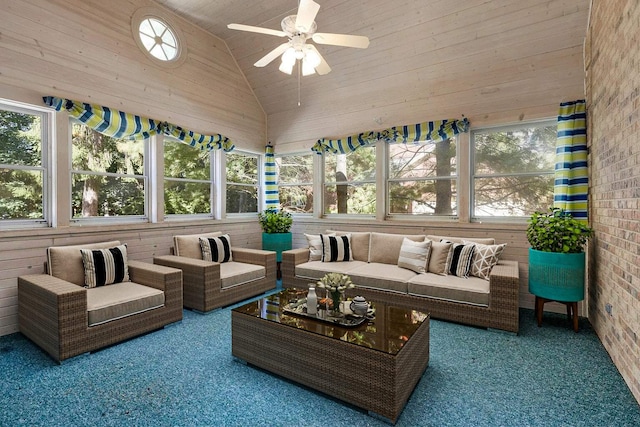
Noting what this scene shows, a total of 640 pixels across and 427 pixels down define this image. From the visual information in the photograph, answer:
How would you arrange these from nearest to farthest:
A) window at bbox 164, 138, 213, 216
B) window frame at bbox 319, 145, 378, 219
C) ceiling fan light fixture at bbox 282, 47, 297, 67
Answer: ceiling fan light fixture at bbox 282, 47, 297, 67 → window at bbox 164, 138, 213, 216 → window frame at bbox 319, 145, 378, 219

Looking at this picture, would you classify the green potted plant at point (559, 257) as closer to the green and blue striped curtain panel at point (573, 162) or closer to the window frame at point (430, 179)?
the green and blue striped curtain panel at point (573, 162)

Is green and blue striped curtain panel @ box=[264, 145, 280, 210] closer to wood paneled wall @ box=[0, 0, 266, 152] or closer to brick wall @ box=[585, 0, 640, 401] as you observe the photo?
wood paneled wall @ box=[0, 0, 266, 152]

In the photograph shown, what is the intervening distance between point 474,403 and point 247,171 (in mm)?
4790

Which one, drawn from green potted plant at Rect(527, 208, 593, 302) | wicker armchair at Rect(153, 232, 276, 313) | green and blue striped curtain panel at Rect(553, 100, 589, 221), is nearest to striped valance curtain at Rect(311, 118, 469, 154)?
green and blue striped curtain panel at Rect(553, 100, 589, 221)

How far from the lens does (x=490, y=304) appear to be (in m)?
3.13

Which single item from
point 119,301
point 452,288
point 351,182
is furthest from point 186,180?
point 452,288

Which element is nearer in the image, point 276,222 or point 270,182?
point 276,222

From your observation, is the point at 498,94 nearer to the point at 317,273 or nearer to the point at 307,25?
the point at 307,25

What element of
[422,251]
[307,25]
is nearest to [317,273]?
[422,251]

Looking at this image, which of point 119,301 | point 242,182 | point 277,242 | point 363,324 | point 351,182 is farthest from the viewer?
point 242,182

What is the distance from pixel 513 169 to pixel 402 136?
1464 millimetres

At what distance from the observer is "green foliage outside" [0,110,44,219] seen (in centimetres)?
314

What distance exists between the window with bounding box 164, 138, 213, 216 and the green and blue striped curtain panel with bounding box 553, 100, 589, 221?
466 centimetres

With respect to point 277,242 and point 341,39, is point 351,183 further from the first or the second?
point 341,39
